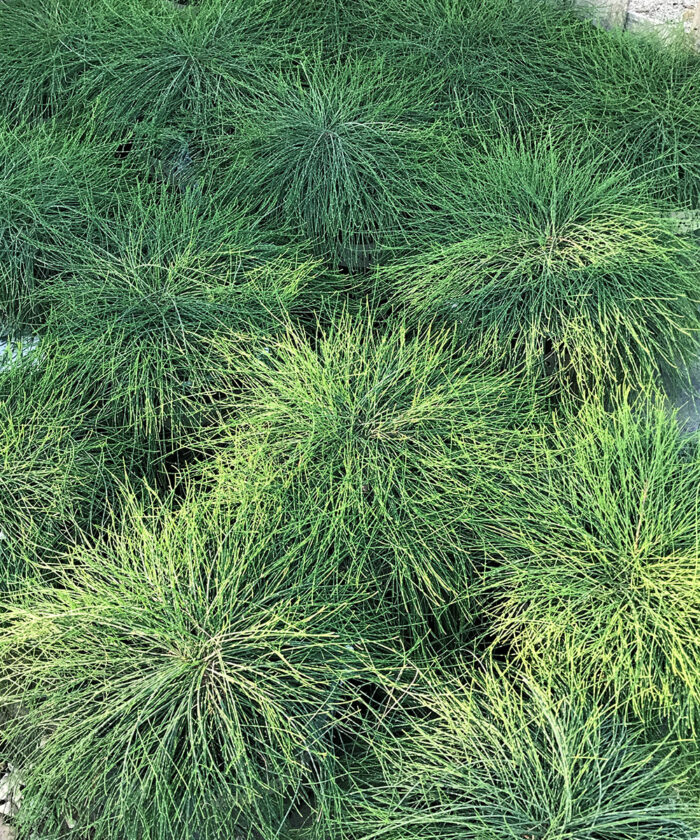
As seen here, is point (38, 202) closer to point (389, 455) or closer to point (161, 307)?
point (161, 307)

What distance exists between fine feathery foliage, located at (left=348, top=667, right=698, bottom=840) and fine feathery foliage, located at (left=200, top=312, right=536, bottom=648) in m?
0.23

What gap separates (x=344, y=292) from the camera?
2.20 meters

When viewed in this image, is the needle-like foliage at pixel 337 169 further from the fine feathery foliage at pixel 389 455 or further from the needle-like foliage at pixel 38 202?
the fine feathery foliage at pixel 389 455

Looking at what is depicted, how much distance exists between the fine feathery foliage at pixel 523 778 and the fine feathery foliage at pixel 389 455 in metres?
0.23

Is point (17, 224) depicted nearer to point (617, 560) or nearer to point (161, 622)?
point (161, 622)

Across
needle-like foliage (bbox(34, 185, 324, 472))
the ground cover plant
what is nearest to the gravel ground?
the ground cover plant

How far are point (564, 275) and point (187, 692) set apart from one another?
1.21m

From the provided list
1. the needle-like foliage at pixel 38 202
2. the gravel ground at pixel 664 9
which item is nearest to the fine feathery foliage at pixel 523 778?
the needle-like foliage at pixel 38 202

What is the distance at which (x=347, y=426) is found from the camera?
1.66 meters

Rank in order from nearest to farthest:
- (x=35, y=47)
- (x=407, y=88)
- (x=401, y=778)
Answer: (x=401, y=778) → (x=407, y=88) → (x=35, y=47)

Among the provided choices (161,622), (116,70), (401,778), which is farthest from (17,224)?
(401,778)

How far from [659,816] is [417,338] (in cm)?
101

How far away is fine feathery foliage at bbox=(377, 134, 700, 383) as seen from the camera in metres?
1.89

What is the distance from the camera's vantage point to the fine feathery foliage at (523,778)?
4.08 ft
